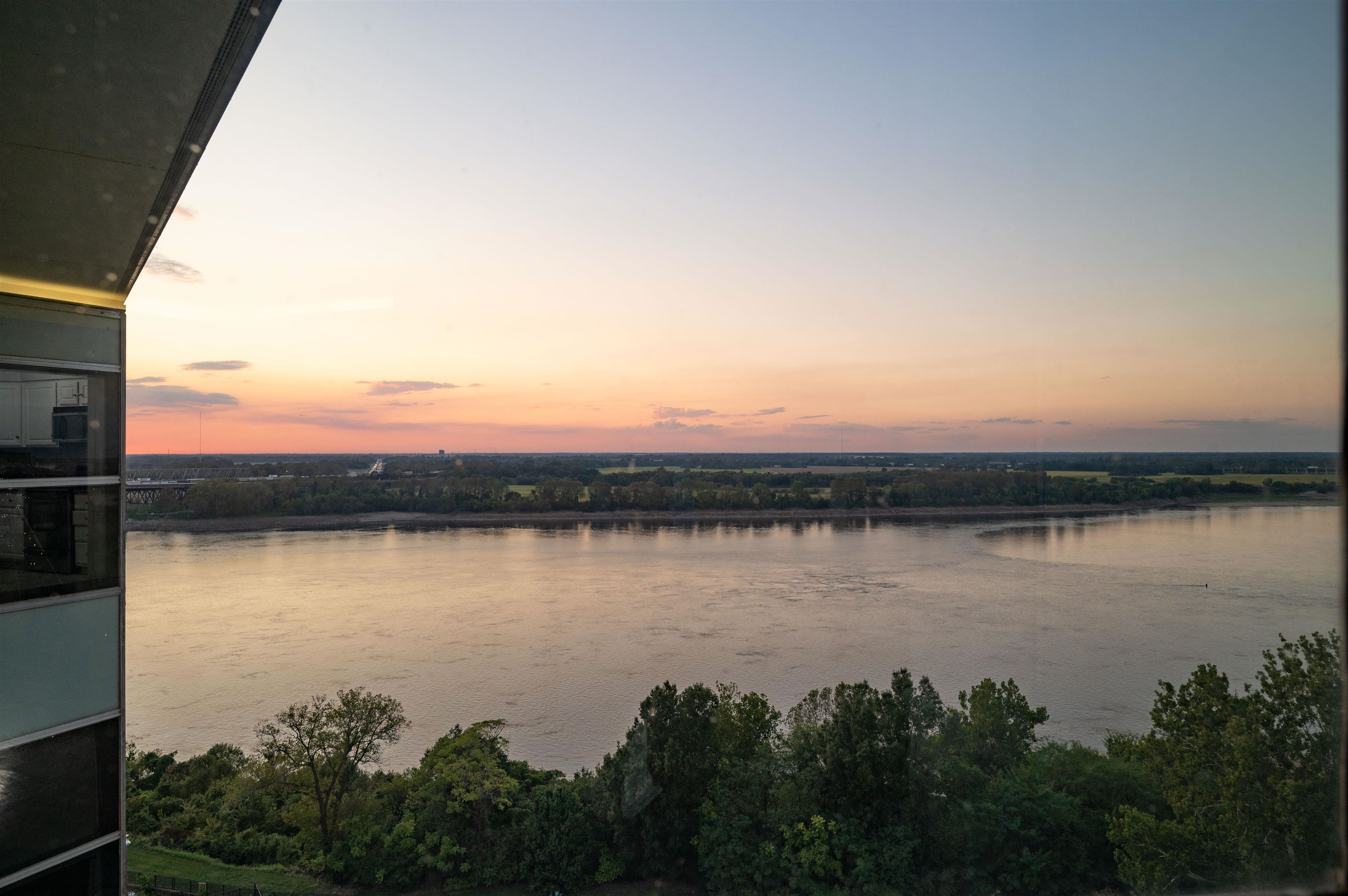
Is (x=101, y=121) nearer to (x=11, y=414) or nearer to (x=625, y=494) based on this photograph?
(x=11, y=414)

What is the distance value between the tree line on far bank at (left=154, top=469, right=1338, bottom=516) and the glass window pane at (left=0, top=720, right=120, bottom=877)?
15299 millimetres

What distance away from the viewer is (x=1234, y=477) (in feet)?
25.4

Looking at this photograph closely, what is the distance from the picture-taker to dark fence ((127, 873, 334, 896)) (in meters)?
3.78

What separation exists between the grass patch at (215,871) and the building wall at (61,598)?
3357 mm

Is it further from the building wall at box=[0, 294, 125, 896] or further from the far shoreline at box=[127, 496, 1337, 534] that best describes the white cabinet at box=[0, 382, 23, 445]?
the far shoreline at box=[127, 496, 1337, 534]

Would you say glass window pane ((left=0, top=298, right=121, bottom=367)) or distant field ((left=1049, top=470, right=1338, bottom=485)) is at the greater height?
glass window pane ((left=0, top=298, right=121, bottom=367))

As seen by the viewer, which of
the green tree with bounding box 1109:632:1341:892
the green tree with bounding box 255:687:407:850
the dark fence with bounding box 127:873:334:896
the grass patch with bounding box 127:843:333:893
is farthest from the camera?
the green tree with bounding box 255:687:407:850

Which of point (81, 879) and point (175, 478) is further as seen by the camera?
point (175, 478)

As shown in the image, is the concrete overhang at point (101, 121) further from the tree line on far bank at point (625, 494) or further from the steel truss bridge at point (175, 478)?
the tree line on far bank at point (625, 494)

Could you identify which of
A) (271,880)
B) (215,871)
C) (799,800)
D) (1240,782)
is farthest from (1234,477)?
(215,871)

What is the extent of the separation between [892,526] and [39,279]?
18051 mm

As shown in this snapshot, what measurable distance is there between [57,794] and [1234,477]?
32.2 feet

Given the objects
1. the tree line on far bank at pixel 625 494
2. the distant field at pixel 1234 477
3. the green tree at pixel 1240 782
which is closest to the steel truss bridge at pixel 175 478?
the tree line on far bank at pixel 625 494

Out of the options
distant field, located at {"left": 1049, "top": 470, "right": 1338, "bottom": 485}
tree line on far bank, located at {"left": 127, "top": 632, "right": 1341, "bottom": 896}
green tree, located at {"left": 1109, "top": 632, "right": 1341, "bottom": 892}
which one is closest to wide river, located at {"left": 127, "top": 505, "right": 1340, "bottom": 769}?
distant field, located at {"left": 1049, "top": 470, "right": 1338, "bottom": 485}
